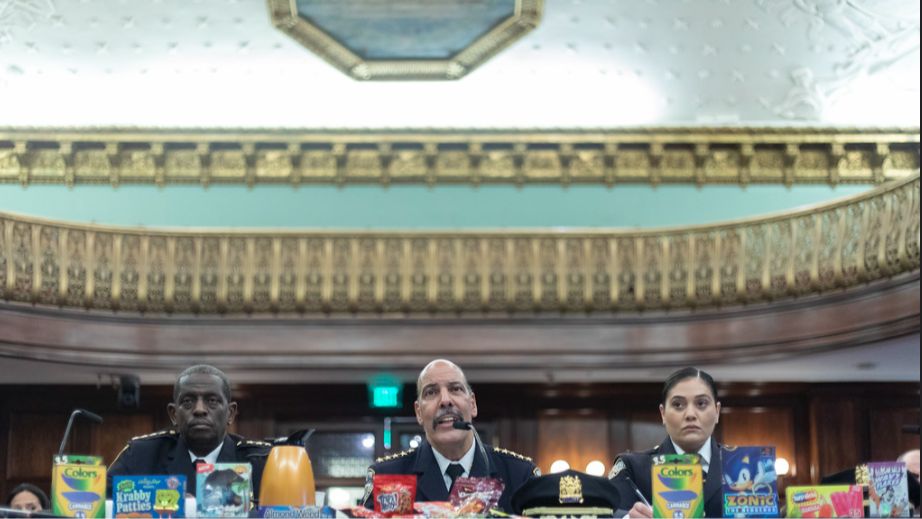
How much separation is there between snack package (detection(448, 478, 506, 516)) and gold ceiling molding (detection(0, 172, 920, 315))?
9.39m

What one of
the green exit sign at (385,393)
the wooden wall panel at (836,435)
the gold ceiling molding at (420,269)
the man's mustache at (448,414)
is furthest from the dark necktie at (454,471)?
the wooden wall panel at (836,435)

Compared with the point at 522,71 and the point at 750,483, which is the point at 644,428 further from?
the point at 750,483

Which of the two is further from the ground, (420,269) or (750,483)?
(420,269)

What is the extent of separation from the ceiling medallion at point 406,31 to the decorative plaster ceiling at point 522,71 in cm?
22

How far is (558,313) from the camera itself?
531 inches

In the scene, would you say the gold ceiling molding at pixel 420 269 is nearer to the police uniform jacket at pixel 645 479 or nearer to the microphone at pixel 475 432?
the police uniform jacket at pixel 645 479

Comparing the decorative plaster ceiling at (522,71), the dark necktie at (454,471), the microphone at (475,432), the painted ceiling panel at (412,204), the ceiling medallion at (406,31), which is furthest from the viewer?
the painted ceiling panel at (412,204)

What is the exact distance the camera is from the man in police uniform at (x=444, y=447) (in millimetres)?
4195

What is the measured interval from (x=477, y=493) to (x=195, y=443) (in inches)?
46.8

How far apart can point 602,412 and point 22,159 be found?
7.17m

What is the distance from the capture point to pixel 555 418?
14969mm

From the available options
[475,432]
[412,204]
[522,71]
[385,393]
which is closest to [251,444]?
[475,432]

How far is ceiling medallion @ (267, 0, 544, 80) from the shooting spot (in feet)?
41.0

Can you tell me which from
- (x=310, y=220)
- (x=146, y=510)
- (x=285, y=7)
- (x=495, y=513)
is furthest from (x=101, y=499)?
(x=310, y=220)
